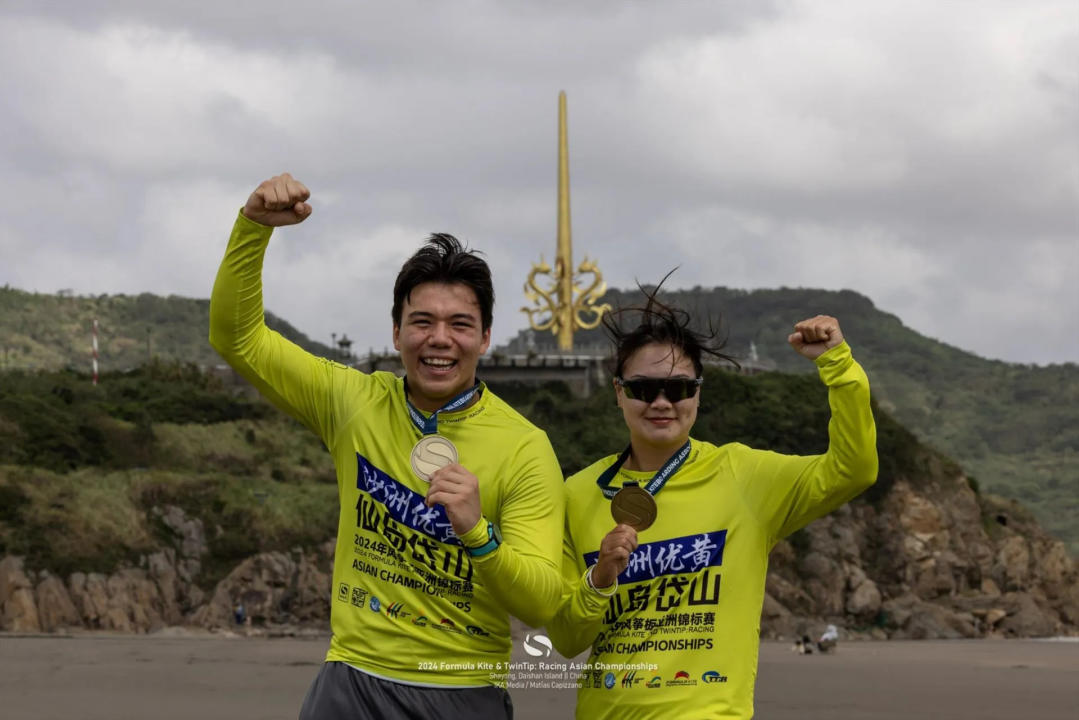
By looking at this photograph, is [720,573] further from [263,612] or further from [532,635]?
[263,612]

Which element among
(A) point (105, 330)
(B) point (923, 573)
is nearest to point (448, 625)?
(B) point (923, 573)

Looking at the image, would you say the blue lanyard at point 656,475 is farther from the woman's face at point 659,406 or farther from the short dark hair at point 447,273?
the short dark hair at point 447,273

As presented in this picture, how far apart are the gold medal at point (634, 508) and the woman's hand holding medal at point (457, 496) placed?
2.04 feet

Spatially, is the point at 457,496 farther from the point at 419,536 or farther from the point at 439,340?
the point at 439,340

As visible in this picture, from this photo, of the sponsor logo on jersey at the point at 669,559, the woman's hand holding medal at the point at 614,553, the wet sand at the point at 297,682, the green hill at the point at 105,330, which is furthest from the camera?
the green hill at the point at 105,330

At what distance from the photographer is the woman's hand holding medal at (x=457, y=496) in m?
3.70

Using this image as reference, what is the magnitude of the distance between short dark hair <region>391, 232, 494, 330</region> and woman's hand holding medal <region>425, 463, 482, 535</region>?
30.5 inches

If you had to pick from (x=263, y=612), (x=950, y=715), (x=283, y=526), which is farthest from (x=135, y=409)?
(x=950, y=715)

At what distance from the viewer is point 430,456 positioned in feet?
12.7

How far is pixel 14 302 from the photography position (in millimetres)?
123625

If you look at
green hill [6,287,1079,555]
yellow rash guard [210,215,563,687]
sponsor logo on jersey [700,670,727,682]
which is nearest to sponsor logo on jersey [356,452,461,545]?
yellow rash guard [210,215,563,687]

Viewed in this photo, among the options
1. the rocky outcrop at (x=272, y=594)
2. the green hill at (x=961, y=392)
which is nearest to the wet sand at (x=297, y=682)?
the rocky outcrop at (x=272, y=594)

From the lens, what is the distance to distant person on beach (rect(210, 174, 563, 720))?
4.08 m

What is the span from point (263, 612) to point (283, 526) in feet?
10.9
